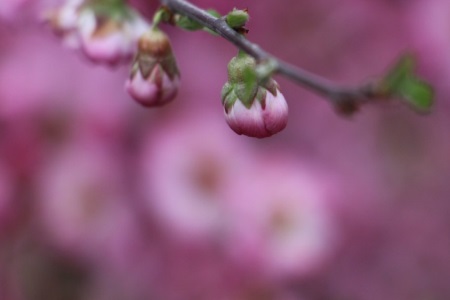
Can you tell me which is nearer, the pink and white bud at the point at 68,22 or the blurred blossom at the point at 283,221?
the pink and white bud at the point at 68,22

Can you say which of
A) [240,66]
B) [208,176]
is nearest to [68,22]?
[240,66]

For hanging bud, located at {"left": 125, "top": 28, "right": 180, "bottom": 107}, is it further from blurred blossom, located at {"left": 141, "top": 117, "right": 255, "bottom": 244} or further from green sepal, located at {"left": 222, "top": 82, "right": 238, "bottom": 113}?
blurred blossom, located at {"left": 141, "top": 117, "right": 255, "bottom": 244}

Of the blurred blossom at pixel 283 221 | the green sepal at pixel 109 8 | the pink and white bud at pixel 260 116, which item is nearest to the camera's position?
the pink and white bud at pixel 260 116

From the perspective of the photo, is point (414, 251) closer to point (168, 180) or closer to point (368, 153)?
point (368, 153)

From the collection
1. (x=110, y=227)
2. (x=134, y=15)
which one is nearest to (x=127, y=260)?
(x=110, y=227)

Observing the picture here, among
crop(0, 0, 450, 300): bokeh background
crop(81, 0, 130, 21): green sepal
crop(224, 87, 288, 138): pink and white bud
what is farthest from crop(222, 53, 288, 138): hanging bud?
crop(0, 0, 450, 300): bokeh background

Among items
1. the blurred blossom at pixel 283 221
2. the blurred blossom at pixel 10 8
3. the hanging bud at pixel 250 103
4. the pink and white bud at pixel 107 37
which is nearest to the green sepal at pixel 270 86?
the hanging bud at pixel 250 103

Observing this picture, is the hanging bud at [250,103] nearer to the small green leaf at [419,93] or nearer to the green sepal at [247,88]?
the green sepal at [247,88]

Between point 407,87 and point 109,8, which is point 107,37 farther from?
point 407,87
